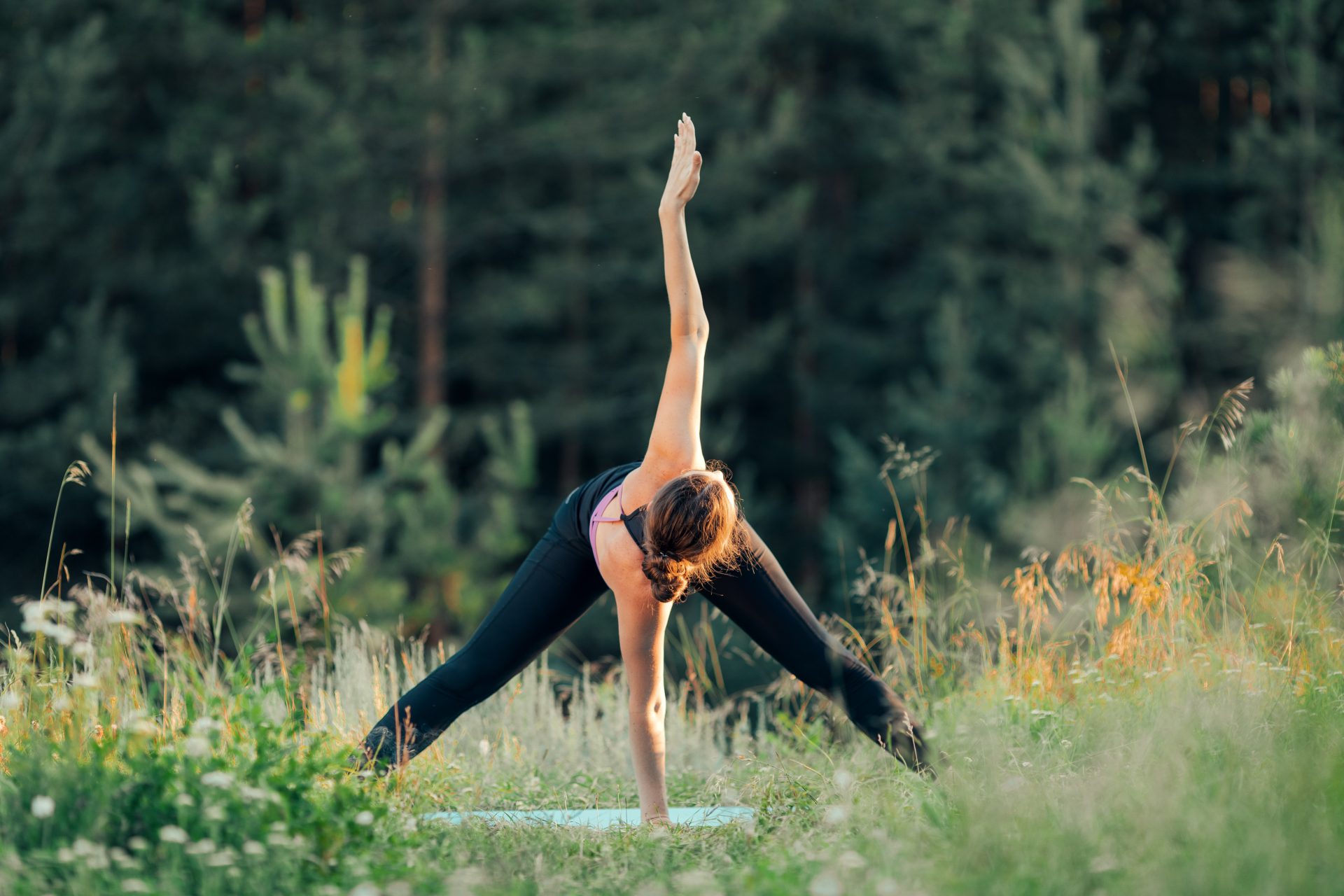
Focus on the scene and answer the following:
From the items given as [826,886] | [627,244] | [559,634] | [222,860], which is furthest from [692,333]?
[627,244]

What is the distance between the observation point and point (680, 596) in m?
3.05

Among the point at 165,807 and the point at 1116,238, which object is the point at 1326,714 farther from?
the point at 1116,238

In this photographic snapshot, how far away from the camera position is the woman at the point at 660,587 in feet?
9.66

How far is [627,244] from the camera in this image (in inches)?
680

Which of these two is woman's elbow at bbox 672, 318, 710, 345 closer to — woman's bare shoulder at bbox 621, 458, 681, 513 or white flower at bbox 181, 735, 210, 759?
woman's bare shoulder at bbox 621, 458, 681, 513

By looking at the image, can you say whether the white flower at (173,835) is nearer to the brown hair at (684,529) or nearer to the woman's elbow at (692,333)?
the brown hair at (684,529)

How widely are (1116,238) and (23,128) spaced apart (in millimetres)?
12843

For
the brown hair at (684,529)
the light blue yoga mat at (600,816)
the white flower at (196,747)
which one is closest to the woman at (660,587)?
the brown hair at (684,529)

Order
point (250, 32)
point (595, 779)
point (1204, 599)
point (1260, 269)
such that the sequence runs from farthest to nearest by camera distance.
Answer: point (250, 32)
point (1260, 269)
point (1204, 599)
point (595, 779)

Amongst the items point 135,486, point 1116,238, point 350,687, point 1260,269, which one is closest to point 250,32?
point 135,486

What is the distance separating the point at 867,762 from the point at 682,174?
5.42 feet

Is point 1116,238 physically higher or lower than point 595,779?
higher

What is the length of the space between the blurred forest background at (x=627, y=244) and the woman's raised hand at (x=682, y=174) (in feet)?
30.7

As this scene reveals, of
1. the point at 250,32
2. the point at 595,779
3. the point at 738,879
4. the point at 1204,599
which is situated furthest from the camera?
the point at 250,32
